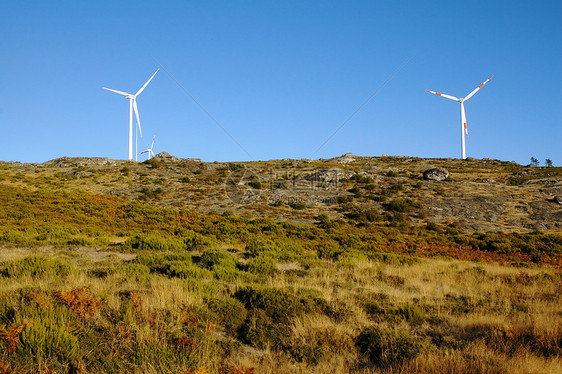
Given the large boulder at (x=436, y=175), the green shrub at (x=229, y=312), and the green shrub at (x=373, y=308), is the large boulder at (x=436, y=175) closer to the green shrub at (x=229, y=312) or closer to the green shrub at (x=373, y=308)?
the green shrub at (x=373, y=308)

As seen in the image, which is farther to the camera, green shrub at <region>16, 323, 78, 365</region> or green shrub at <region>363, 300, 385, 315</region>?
green shrub at <region>363, 300, 385, 315</region>

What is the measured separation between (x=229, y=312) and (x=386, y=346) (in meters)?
3.28

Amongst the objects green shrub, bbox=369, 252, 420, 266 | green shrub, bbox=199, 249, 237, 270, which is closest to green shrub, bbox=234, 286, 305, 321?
green shrub, bbox=199, 249, 237, 270

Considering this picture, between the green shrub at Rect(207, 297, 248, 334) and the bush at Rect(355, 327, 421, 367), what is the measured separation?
244 centimetres

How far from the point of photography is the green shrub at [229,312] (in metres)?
6.79

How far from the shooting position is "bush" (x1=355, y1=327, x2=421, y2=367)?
5450 millimetres

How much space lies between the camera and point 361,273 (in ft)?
42.1

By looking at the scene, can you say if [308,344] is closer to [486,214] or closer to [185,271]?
[185,271]

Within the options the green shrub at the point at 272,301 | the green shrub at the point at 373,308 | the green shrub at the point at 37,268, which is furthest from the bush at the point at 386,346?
the green shrub at the point at 37,268

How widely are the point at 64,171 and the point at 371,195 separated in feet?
170

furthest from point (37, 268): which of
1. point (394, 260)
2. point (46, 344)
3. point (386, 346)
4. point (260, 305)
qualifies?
point (394, 260)

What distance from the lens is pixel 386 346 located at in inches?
229

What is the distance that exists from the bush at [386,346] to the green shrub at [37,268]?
839 centimetres

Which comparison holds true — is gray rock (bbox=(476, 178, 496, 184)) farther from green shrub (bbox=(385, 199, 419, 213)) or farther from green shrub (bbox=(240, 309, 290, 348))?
green shrub (bbox=(240, 309, 290, 348))
